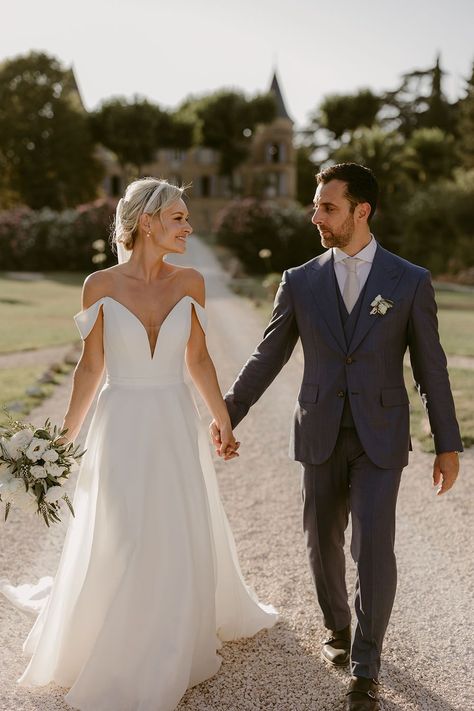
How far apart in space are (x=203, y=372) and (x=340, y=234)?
3.07ft

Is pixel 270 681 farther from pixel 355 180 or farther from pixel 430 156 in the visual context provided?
pixel 430 156

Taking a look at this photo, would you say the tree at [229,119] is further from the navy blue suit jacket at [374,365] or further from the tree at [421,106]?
the navy blue suit jacket at [374,365]

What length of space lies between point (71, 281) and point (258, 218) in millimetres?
8921

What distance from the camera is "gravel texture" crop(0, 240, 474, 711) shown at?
139 inches

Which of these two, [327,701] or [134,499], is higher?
[134,499]

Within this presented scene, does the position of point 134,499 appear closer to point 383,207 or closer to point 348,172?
point 348,172

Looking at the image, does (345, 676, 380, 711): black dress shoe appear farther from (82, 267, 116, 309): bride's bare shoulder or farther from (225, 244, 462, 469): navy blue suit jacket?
(82, 267, 116, 309): bride's bare shoulder

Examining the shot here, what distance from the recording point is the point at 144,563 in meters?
3.53

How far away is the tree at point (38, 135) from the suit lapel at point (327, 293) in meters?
45.5

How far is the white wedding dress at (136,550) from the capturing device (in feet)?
11.3

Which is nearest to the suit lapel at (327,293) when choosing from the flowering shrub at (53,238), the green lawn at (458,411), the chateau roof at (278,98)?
the green lawn at (458,411)

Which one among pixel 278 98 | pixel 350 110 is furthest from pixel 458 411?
pixel 278 98

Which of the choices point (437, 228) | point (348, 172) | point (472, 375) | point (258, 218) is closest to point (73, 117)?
point (258, 218)

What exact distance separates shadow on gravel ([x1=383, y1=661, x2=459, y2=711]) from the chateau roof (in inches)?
2315
